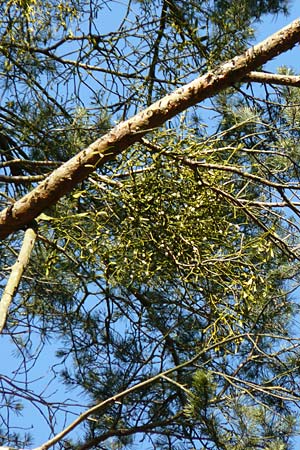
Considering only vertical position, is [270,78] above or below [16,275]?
above

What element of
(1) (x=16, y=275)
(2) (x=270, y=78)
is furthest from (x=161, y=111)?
(1) (x=16, y=275)

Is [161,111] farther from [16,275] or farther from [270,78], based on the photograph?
[16,275]

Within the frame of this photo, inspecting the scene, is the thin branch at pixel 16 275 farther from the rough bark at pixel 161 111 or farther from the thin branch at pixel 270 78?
the thin branch at pixel 270 78

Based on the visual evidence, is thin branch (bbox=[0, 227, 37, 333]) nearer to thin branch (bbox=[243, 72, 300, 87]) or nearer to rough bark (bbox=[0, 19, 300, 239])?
rough bark (bbox=[0, 19, 300, 239])

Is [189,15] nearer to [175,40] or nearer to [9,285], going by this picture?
[175,40]

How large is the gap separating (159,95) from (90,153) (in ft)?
2.09

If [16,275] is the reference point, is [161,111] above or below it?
above

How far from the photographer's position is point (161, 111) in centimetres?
179

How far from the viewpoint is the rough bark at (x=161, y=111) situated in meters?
1.78

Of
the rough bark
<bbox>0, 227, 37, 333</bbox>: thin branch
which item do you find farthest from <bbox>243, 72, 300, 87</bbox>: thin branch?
<bbox>0, 227, 37, 333</bbox>: thin branch

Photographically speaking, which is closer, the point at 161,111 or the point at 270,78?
the point at 161,111

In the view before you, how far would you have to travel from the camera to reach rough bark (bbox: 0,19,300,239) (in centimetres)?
178

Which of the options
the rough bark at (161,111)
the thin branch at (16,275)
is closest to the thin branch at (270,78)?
the rough bark at (161,111)

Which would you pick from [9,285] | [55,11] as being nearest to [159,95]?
[55,11]
